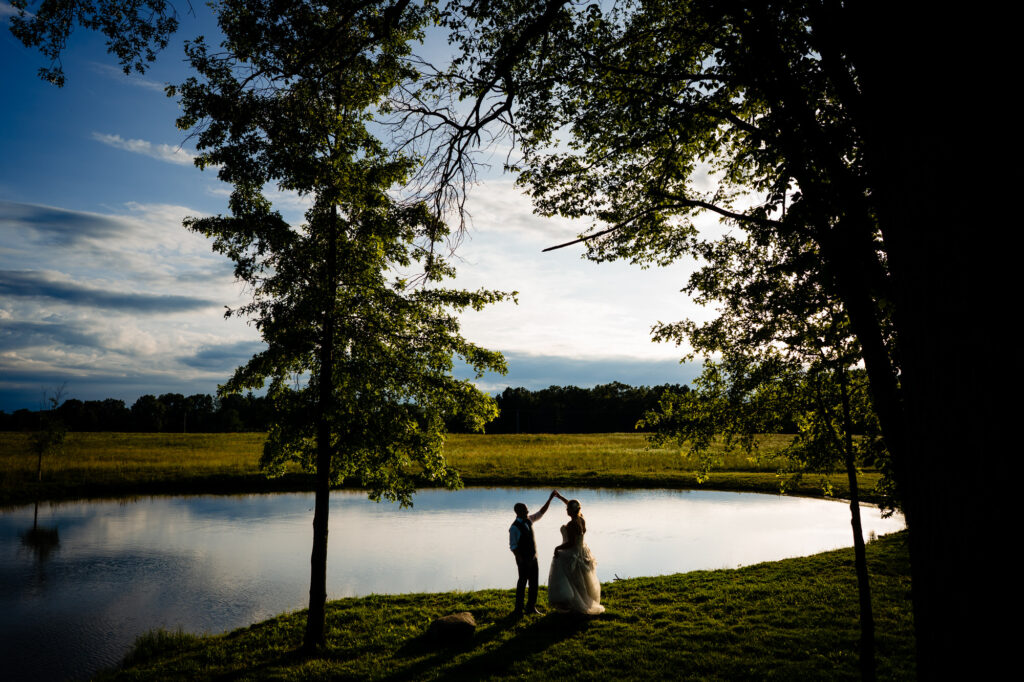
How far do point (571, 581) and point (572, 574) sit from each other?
0.14 m

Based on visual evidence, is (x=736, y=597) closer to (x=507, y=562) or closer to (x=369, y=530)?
(x=507, y=562)

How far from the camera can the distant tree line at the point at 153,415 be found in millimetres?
118125

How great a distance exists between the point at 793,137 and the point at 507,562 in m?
15.3

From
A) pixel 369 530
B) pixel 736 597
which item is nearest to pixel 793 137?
pixel 736 597

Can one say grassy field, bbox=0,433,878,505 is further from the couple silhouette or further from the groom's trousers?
the groom's trousers

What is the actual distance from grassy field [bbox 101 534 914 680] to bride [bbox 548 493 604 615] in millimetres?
325

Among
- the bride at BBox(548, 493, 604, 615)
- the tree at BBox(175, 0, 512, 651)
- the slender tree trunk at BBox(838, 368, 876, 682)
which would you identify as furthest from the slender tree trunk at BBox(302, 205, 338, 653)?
the slender tree trunk at BBox(838, 368, 876, 682)

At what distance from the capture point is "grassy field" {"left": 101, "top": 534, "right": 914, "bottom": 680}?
8.46 metres

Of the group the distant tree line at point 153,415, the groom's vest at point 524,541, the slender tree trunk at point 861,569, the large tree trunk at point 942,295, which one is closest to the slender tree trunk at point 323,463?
the groom's vest at point 524,541

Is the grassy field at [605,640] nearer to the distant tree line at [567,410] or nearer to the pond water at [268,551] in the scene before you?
the pond water at [268,551]

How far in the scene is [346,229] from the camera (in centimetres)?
1058

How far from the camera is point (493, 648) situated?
941cm

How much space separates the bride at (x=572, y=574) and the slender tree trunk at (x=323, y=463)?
14.6ft

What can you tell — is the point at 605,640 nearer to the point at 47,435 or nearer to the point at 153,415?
the point at 47,435
